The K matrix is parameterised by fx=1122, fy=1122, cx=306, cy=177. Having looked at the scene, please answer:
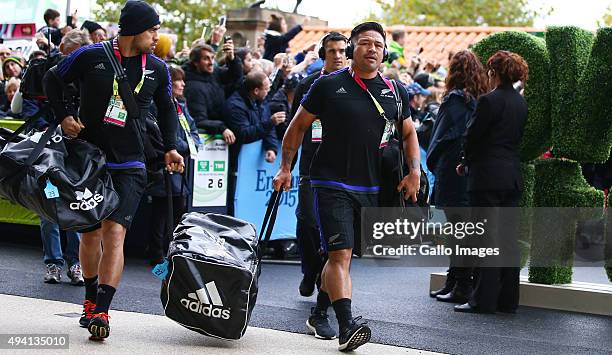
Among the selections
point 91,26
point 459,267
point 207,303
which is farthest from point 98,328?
point 91,26

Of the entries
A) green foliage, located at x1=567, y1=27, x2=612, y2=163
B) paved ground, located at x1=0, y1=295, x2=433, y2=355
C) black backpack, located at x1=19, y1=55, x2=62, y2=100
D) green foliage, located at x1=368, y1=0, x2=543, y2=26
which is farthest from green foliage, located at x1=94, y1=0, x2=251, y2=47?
paved ground, located at x1=0, y1=295, x2=433, y2=355

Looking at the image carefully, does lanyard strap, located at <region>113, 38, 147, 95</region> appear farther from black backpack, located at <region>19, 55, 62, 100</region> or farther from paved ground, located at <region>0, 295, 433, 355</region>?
paved ground, located at <region>0, 295, 433, 355</region>

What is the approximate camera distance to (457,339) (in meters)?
7.91

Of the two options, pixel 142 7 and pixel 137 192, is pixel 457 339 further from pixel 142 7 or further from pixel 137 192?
pixel 142 7

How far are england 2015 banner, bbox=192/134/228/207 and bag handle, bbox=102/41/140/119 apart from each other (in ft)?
14.8

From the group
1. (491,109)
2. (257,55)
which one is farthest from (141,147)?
(257,55)

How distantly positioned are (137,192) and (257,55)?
25.2ft

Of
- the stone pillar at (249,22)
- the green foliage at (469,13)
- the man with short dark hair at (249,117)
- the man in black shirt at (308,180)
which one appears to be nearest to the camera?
the man in black shirt at (308,180)

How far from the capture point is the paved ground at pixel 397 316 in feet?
25.4

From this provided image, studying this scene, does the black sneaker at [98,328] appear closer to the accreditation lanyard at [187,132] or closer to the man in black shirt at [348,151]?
the man in black shirt at [348,151]

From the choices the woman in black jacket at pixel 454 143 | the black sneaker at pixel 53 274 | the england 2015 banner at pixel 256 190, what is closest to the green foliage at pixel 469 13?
the england 2015 banner at pixel 256 190

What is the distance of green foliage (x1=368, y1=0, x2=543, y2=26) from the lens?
177 feet

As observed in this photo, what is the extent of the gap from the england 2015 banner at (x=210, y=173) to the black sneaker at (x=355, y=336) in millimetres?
4990

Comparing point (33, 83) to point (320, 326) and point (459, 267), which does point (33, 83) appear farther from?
point (459, 267)
